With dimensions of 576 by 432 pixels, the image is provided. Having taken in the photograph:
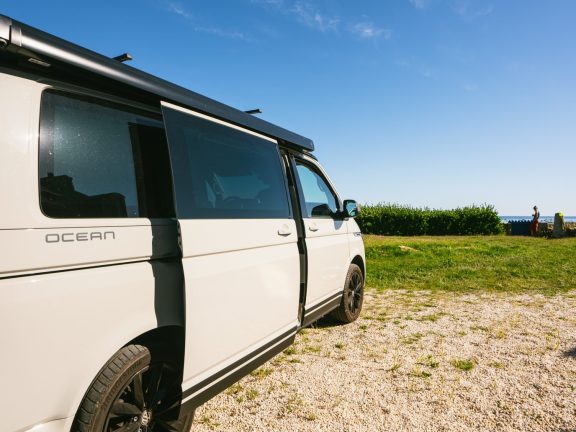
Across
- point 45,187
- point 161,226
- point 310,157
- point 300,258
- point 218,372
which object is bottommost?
point 218,372

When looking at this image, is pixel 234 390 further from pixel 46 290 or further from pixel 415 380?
pixel 46 290

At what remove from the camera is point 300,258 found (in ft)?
12.3

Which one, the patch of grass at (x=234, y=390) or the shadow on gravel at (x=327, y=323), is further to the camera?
the shadow on gravel at (x=327, y=323)

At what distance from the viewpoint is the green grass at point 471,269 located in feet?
26.8

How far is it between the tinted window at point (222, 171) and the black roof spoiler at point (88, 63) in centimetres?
10

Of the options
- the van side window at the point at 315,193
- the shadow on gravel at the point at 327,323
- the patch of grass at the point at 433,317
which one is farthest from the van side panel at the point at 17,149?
the patch of grass at the point at 433,317

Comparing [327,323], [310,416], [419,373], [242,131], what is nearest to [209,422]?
[310,416]

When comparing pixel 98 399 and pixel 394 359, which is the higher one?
pixel 98 399

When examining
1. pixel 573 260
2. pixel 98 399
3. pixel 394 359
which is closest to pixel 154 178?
pixel 98 399

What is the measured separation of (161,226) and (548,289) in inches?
313

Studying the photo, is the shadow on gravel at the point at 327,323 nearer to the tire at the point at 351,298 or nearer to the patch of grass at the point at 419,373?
the tire at the point at 351,298

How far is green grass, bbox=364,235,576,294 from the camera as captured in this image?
8172mm

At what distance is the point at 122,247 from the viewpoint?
1952 mm

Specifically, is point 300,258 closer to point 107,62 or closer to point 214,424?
point 214,424
